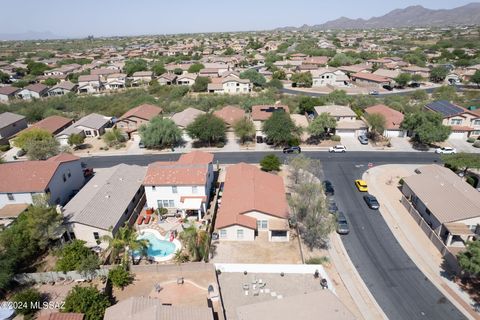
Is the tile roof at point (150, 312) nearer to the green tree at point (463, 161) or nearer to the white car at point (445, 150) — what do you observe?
the green tree at point (463, 161)

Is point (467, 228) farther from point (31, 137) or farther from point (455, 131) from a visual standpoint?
point (31, 137)

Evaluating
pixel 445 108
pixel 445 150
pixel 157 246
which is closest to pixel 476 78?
pixel 445 108

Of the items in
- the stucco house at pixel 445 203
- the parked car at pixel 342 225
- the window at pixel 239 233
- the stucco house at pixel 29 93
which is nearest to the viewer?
the stucco house at pixel 445 203

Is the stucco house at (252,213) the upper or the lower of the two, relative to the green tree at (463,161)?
lower

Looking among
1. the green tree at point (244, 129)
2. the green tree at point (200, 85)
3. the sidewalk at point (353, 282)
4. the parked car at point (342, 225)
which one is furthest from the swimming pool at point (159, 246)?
the green tree at point (200, 85)

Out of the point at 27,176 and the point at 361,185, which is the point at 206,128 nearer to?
the point at 27,176

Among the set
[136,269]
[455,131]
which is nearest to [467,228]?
[136,269]

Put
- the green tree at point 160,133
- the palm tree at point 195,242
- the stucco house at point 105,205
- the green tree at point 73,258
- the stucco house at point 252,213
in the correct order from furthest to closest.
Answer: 1. the green tree at point 160,133
2. the stucco house at point 252,213
3. the stucco house at point 105,205
4. the palm tree at point 195,242
5. the green tree at point 73,258
